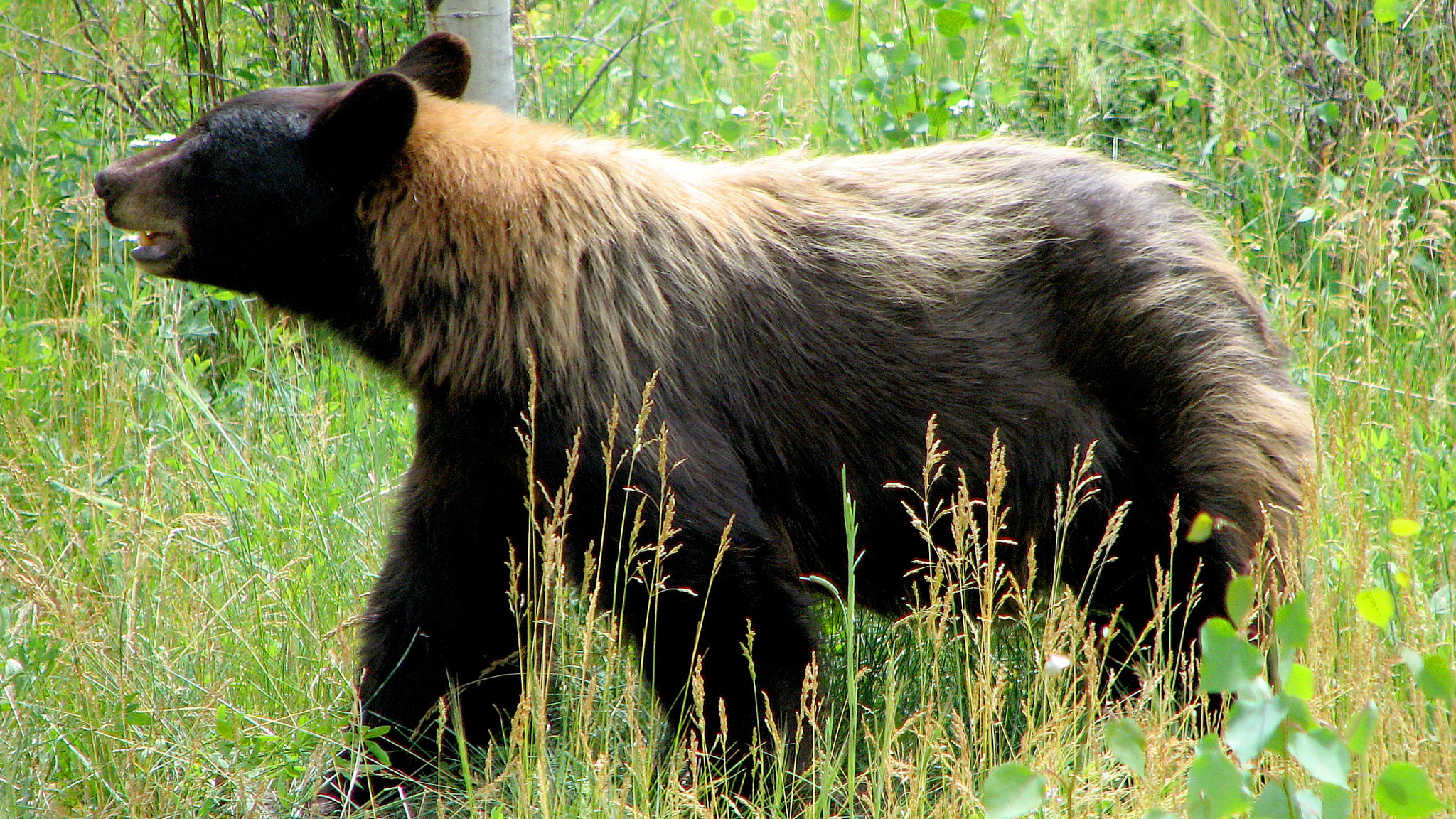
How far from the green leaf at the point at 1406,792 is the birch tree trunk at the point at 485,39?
3261 millimetres

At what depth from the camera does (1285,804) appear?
198 centimetres

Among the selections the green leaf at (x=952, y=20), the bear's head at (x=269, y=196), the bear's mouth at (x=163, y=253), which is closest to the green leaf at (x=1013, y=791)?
the bear's head at (x=269, y=196)

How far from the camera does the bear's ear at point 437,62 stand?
3.80 metres

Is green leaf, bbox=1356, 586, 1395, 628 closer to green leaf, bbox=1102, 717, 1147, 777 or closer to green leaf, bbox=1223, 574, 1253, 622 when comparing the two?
green leaf, bbox=1223, 574, 1253, 622

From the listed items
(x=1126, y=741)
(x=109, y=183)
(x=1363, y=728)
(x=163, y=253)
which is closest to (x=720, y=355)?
(x=163, y=253)

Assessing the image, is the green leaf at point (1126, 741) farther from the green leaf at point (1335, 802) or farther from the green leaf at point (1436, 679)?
the green leaf at point (1436, 679)

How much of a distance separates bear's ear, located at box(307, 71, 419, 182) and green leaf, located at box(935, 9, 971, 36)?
7.41ft

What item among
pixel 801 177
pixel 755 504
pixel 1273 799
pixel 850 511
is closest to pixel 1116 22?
pixel 801 177

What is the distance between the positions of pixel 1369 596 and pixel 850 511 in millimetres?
1162

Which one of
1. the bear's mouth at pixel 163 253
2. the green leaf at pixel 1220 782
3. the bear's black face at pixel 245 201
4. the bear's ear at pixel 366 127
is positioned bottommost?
the green leaf at pixel 1220 782

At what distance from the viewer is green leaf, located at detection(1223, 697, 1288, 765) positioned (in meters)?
1.72

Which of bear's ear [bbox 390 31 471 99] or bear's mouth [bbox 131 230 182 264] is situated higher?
bear's ear [bbox 390 31 471 99]

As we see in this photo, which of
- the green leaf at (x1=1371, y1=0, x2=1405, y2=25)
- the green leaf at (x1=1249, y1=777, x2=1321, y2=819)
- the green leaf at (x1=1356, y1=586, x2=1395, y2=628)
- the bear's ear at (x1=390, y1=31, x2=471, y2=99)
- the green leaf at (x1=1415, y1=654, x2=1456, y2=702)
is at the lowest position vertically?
the green leaf at (x1=1249, y1=777, x2=1321, y2=819)

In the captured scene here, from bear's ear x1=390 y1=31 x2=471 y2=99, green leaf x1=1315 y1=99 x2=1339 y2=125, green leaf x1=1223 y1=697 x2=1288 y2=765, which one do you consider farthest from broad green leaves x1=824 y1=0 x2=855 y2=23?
green leaf x1=1223 y1=697 x2=1288 y2=765
